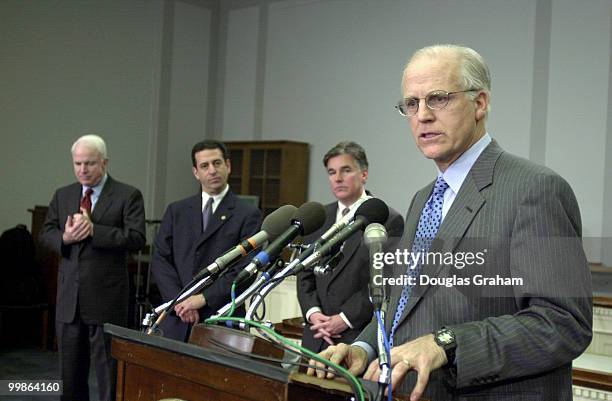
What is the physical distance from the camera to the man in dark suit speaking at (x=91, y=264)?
3.68 m

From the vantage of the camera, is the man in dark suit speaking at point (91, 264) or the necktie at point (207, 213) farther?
the man in dark suit speaking at point (91, 264)

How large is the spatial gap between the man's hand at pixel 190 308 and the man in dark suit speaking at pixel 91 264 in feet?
1.89

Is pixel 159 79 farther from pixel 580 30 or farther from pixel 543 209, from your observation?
pixel 543 209

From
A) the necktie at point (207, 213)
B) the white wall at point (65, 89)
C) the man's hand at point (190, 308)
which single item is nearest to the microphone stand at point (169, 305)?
the man's hand at point (190, 308)

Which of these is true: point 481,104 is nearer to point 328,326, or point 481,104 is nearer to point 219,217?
point 328,326

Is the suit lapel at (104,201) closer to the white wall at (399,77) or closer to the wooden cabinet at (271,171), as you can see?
the white wall at (399,77)

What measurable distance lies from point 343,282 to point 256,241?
4.77 ft

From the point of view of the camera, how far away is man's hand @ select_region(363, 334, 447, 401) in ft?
3.92

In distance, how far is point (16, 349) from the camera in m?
6.42

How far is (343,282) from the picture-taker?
3.06 meters

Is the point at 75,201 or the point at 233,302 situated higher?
the point at 75,201

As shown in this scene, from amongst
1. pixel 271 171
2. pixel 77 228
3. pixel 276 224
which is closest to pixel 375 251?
pixel 276 224

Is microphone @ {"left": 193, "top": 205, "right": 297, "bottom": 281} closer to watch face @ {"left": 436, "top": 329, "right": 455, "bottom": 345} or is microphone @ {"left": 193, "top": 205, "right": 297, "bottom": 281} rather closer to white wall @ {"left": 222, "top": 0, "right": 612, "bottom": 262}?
watch face @ {"left": 436, "top": 329, "right": 455, "bottom": 345}

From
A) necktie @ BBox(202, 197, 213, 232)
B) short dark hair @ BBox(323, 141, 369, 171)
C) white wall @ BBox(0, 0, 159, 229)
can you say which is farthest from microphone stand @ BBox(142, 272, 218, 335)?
white wall @ BBox(0, 0, 159, 229)
